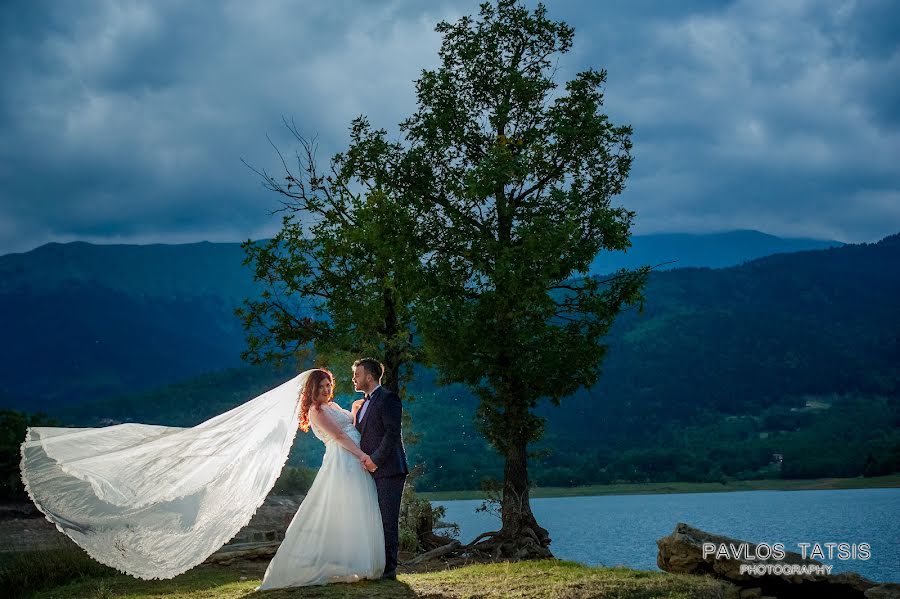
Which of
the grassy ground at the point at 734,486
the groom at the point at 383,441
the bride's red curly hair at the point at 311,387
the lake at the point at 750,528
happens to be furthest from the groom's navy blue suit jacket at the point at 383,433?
the grassy ground at the point at 734,486

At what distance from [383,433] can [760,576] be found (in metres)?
6.49

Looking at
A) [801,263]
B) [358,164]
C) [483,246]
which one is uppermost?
[801,263]

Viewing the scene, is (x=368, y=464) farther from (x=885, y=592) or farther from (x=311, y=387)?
(x=885, y=592)

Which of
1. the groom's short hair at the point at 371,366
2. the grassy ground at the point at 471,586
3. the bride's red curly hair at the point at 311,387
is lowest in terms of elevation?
the grassy ground at the point at 471,586

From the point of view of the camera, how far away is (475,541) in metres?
19.9

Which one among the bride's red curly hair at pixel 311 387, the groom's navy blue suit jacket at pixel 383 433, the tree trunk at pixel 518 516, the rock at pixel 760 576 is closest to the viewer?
the groom's navy blue suit jacket at pixel 383 433

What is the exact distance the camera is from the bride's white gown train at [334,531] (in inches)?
459

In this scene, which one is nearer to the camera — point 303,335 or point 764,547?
point 764,547

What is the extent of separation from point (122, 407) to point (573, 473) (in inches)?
2254

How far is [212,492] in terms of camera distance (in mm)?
12148

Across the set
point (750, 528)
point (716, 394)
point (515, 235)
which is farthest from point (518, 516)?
point (716, 394)

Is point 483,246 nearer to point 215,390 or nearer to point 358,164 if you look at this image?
point 358,164

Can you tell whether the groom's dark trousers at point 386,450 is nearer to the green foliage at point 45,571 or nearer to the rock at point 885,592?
the green foliage at point 45,571

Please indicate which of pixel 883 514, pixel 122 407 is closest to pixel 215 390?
pixel 122 407
